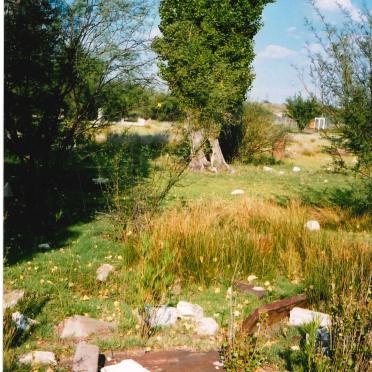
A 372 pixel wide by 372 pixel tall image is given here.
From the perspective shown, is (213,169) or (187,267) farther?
(213,169)

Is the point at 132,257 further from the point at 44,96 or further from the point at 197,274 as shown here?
the point at 44,96

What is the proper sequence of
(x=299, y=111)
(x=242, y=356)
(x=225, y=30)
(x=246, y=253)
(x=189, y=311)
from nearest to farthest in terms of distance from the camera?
(x=242, y=356) → (x=189, y=311) → (x=246, y=253) → (x=225, y=30) → (x=299, y=111)

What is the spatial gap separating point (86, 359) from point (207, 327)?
4.69 ft

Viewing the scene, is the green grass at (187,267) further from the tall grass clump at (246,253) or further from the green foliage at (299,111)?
the green foliage at (299,111)

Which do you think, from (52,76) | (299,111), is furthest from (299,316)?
(299,111)

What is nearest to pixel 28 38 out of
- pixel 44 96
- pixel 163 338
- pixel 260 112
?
pixel 44 96

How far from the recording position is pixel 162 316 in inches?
183

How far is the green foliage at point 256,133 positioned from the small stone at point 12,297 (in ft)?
50.5

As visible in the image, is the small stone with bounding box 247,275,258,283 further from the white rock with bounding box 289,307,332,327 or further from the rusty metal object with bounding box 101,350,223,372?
the rusty metal object with bounding box 101,350,223,372

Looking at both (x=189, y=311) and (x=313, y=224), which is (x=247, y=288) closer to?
(x=189, y=311)

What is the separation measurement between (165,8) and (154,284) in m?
14.3

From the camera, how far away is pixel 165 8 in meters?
17.0

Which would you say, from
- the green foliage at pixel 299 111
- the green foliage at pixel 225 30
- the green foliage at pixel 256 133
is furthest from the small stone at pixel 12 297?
the green foliage at pixel 299 111

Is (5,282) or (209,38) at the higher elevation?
(209,38)
